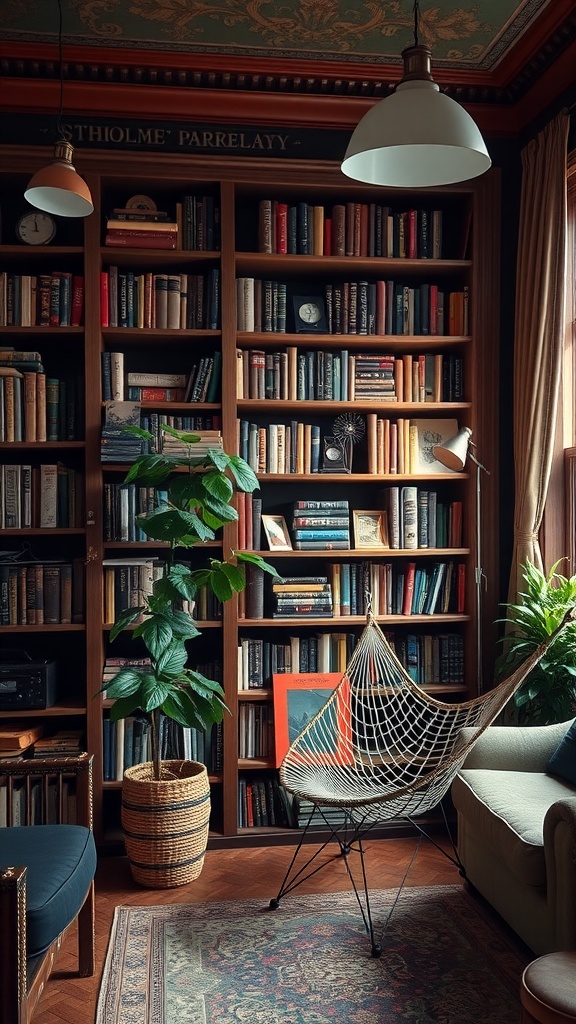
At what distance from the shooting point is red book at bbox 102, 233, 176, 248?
406 centimetres

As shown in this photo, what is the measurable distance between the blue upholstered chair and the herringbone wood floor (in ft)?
1.58

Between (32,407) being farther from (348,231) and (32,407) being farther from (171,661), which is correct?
(348,231)

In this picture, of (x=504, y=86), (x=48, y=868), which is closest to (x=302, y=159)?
(x=504, y=86)

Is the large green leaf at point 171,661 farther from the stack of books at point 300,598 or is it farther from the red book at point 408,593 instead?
the red book at point 408,593

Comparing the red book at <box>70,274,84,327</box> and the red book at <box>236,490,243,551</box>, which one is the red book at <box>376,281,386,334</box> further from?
the red book at <box>70,274,84,327</box>

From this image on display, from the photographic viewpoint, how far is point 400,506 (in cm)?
432

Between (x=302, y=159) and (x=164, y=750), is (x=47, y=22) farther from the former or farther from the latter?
(x=164, y=750)

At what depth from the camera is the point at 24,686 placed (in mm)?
3932

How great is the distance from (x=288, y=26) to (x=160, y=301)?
49.2 inches

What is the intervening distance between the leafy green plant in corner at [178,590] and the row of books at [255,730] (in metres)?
0.40

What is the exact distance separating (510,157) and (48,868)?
3.67 metres

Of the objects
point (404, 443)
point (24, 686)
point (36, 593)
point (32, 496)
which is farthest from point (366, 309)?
point (24, 686)

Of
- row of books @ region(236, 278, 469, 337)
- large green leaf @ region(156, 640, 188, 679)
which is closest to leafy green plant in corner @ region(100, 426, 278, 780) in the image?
large green leaf @ region(156, 640, 188, 679)

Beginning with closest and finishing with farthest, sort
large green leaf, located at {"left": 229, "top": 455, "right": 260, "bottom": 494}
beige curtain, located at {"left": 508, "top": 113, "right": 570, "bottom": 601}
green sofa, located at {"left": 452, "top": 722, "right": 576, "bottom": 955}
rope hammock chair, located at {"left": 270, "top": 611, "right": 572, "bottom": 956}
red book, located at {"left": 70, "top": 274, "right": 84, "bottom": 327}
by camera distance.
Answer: green sofa, located at {"left": 452, "top": 722, "right": 576, "bottom": 955}, rope hammock chair, located at {"left": 270, "top": 611, "right": 572, "bottom": 956}, large green leaf, located at {"left": 229, "top": 455, "right": 260, "bottom": 494}, beige curtain, located at {"left": 508, "top": 113, "right": 570, "bottom": 601}, red book, located at {"left": 70, "top": 274, "right": 84, "bottom": 327}
